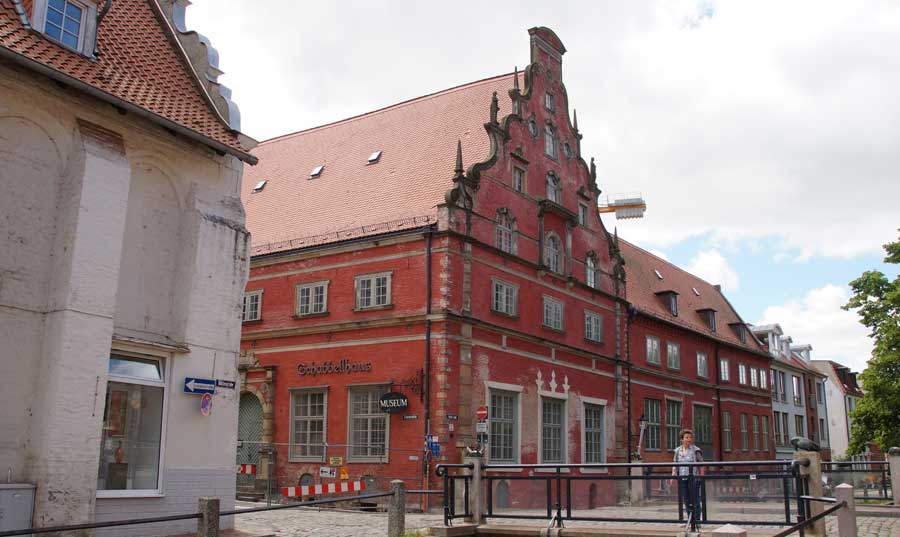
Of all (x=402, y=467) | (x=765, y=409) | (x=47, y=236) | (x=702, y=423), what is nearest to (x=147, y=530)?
(x=47, y=236)

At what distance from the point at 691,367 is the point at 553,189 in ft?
53.1

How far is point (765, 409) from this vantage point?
52156 millimetres

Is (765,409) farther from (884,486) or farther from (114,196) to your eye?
(114,196)

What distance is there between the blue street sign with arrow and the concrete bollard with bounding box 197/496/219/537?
4.72 meters

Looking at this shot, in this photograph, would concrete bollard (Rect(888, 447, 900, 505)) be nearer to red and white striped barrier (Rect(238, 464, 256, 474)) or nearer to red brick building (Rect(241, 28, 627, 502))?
red brick building (Rect(241, 28, 627, 502))

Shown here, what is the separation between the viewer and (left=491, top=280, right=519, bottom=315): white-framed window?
27828 millimetres

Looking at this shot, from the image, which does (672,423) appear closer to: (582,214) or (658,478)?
(582,214)

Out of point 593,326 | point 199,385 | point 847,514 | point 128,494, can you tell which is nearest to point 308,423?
point 593,326

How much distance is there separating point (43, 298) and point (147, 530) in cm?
387

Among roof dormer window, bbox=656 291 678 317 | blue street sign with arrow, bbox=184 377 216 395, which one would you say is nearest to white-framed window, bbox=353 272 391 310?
blue street sign with arrow, bbox=184 377 216 395

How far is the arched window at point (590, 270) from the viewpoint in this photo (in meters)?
33.7

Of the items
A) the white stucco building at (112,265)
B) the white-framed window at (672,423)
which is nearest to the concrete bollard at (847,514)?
the white stucco building at (112,265)

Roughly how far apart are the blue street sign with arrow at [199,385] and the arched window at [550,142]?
1943 cm

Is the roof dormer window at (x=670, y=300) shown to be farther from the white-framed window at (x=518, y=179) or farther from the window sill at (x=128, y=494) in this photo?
the window sill at (x=128, y=494)
